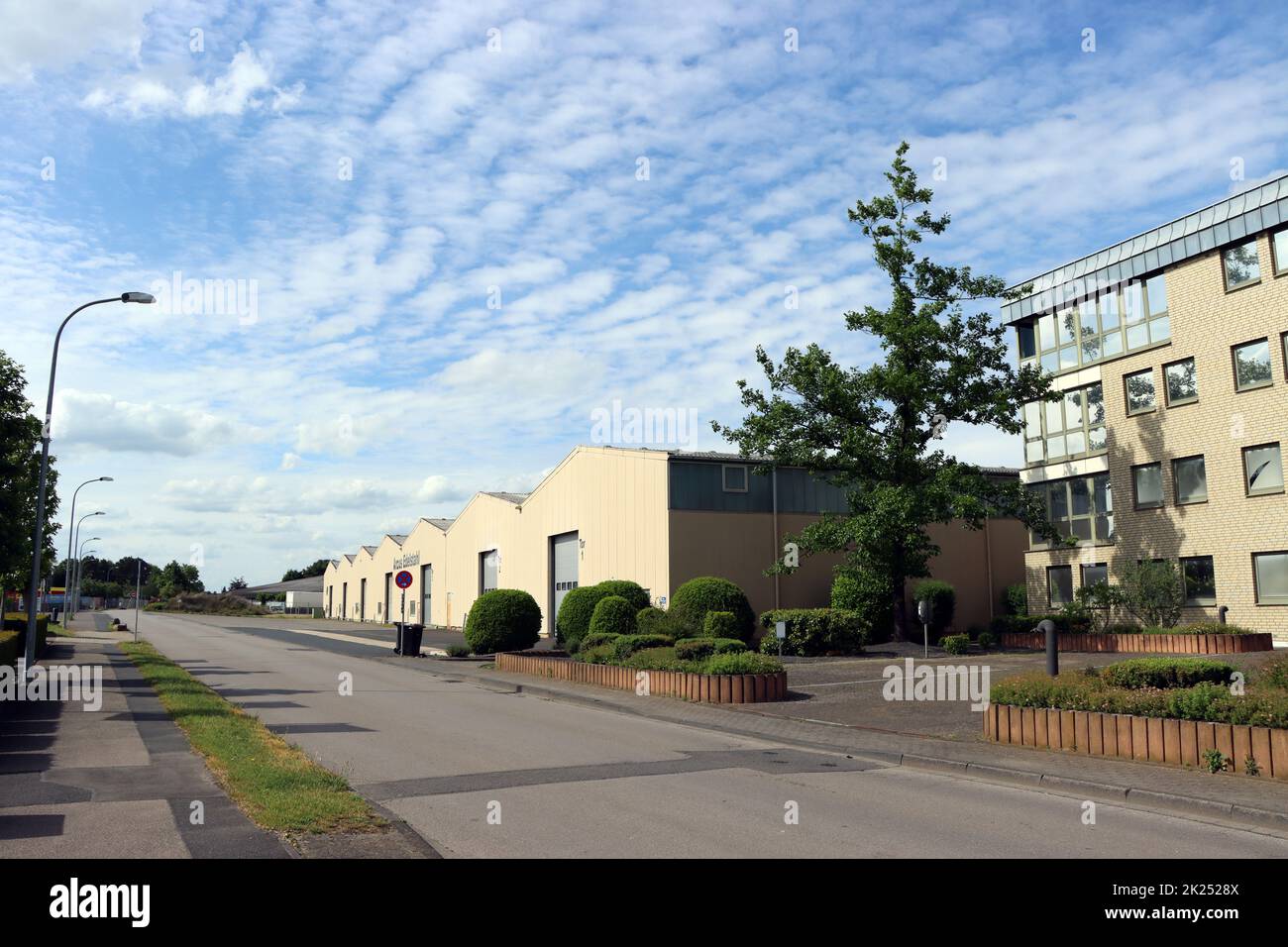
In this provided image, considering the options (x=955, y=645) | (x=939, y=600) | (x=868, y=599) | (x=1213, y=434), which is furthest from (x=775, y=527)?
(x=1213, y=434)

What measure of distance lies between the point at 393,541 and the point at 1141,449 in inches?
2160

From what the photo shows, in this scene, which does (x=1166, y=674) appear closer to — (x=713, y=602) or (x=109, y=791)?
(x=109, y=791)

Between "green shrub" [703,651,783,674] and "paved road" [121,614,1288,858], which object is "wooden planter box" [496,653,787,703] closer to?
"green shrub" [703,651,783,674]

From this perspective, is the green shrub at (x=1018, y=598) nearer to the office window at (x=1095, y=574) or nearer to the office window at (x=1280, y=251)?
the office window at (x=1095, y=574)

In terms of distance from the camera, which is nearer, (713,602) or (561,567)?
(713,602)

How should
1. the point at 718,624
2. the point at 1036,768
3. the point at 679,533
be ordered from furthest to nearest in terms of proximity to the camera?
the point at 679,533, the point at 718,624, the point at 1036,768

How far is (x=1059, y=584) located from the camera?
34.4m

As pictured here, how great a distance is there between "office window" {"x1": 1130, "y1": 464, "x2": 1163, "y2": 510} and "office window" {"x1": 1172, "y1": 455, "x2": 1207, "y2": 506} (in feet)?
1.82

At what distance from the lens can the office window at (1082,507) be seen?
32.4 m

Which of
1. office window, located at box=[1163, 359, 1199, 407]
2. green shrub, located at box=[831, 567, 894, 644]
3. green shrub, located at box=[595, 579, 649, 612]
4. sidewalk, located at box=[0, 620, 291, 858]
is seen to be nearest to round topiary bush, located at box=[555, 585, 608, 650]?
green shrub, located at box=[595, 579, 649, 612]

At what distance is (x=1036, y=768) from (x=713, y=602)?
18584 mm
